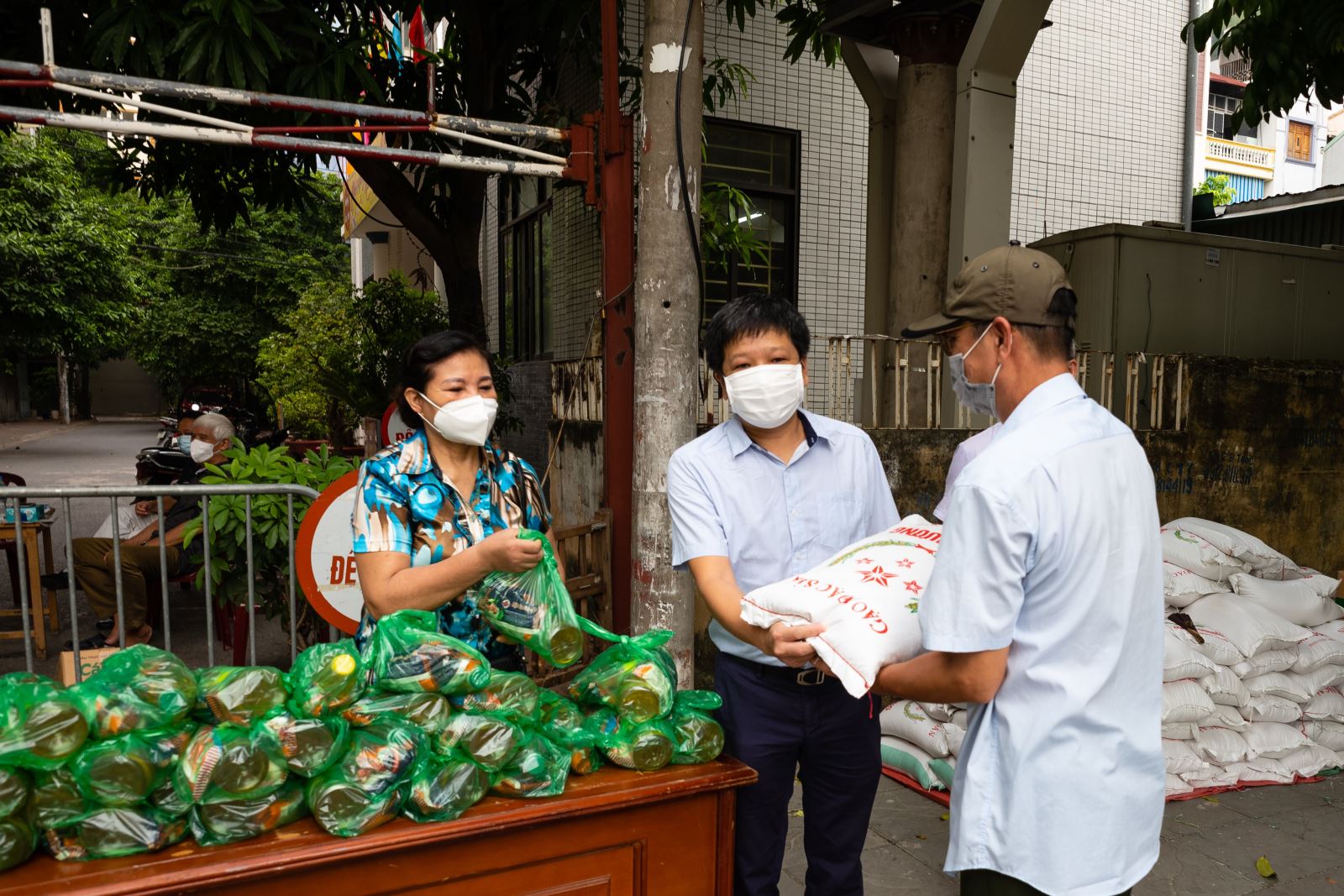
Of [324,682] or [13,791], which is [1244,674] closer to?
[324,682]

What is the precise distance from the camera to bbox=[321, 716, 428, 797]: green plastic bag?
1.68 metres

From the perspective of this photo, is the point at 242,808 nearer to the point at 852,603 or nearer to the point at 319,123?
the point at 852,603

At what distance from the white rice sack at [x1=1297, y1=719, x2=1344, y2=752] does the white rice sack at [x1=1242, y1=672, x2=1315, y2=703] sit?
0.16 meters

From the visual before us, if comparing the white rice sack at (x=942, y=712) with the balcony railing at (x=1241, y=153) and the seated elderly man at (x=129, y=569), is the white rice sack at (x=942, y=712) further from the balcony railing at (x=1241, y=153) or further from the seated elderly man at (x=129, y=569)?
the balcony railing at (x=1241, y=153)

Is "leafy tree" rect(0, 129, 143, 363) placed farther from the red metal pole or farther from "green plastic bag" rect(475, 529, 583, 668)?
"green plastic bag" rect(475, 529, 583, 668)

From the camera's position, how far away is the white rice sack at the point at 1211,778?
4.36 m

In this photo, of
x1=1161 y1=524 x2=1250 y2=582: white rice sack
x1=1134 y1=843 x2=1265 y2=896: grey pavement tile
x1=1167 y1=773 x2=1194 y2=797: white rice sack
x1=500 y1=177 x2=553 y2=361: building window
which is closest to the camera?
x1=1134 y1=843 x2=1265 y2=896: grey pavement tile

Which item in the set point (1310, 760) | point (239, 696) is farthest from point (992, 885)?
point (1310, 760)

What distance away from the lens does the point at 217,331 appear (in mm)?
32250

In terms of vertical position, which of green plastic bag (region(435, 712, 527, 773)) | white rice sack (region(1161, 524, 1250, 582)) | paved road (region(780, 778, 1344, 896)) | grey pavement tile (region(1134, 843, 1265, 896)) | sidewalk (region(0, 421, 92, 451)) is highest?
green plastic bag (region(435, 712, 527, 773))

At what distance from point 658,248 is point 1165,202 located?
9.50 metres

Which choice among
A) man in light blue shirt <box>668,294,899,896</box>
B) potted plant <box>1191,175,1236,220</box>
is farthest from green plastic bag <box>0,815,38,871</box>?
potted plant <box>1191,175,1236,220</box>

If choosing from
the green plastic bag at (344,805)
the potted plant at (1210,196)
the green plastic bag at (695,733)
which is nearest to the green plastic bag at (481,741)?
the green plastic bag at (344,805)

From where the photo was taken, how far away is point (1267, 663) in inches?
179
